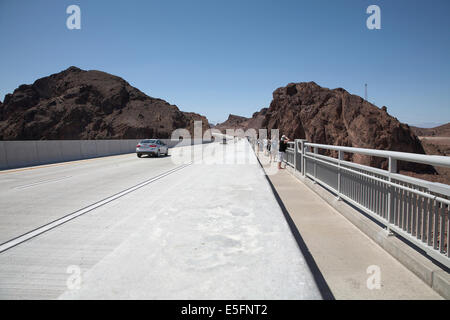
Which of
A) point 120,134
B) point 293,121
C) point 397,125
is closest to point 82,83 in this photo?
point 120,134

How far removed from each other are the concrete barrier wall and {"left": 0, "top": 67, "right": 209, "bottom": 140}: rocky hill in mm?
61471

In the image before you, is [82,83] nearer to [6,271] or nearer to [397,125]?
[397,125]

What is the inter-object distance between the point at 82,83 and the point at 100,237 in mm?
113062

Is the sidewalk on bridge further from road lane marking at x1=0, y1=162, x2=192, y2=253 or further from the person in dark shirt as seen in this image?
the person in dark shirt

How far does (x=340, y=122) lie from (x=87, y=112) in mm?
71775

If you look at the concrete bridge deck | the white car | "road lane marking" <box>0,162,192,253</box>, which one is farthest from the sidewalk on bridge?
the white car

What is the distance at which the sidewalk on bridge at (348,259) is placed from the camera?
364 centimetres

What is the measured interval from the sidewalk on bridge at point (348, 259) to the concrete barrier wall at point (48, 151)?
665 inches

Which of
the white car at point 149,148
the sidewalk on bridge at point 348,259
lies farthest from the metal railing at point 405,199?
the white car at point 149,148

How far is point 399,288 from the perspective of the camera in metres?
3.71

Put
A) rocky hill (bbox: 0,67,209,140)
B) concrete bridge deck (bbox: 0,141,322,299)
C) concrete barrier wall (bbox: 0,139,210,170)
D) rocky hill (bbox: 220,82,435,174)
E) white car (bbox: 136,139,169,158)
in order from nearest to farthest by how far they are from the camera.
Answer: concrete bridge deck (bbox: 0,141,322,299) → concrete barrier wall (bbox: 0,139,210,170) → white car (bbox: 136,139,169,158) → rocky hill (bbox: 220,82,435,174) → rocky hill (bbox: 0,67,209,140)

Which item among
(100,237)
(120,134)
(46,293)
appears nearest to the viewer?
(46,293)

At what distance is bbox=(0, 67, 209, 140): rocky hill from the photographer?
90500mm
